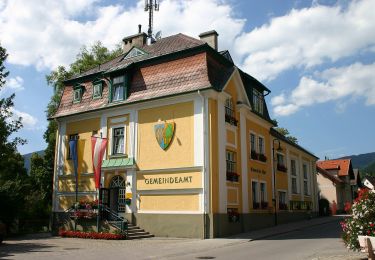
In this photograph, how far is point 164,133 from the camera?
22594 mm

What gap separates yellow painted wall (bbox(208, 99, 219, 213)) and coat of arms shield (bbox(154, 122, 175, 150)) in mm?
2203

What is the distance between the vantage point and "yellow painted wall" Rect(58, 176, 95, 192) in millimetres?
25445

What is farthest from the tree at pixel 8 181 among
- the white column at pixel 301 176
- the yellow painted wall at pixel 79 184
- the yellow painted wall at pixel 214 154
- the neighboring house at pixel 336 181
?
the neighboring house at pixel 336 181

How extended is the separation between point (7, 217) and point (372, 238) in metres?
19.8

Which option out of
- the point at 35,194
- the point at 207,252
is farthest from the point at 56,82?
the point at 207,252

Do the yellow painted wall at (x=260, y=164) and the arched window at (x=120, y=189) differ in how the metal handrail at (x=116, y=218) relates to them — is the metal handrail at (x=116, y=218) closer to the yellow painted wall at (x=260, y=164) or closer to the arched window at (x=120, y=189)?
the arched window at (x=120, y=189)

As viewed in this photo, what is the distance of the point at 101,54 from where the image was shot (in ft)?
134

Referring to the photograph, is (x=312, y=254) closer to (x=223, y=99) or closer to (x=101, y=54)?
(x=223, y=99)

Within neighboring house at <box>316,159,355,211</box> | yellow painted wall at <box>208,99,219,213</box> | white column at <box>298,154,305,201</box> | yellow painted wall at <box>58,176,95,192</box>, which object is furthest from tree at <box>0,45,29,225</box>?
neighboring house at <box>316,159,355,211</box>

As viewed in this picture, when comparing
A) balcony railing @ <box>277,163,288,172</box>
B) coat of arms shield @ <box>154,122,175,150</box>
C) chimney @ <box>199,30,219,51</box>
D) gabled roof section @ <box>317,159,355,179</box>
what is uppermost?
chimney @ <box>199,30,219,51</box>

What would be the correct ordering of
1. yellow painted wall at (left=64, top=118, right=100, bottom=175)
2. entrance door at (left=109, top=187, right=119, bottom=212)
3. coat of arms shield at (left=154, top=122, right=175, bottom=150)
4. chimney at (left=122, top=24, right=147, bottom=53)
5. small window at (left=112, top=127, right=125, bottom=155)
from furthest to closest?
chimney at (left=122, top=24, right=147, bottom=53), yellow painted wall at (left=64, top=118, right=100, bottom=175), small window at (left=112, top=127, right=125, bottom=155), entrance door at (left=109, top=187, right=119, bottom=212), coat of arms shield at (left=154, top=122, right=175, bottom=150)

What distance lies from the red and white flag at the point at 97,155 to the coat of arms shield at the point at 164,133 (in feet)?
10.1

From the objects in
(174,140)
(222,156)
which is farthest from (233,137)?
(174,140)

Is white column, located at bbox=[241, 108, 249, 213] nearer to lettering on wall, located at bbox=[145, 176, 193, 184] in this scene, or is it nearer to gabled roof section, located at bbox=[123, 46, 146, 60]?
lettering on wall, located at bbox=[145, 176, 193, 184]
